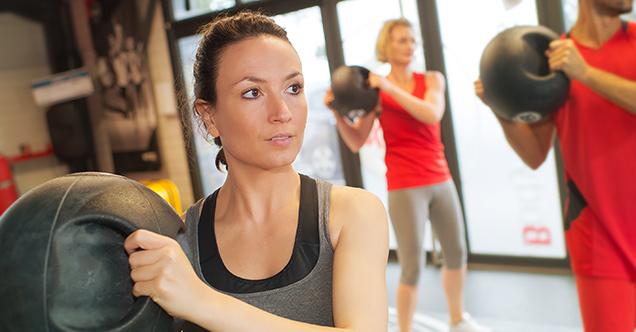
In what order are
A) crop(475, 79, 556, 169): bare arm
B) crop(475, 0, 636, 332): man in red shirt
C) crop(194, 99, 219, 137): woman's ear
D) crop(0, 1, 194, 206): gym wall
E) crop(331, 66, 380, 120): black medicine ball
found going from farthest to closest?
crop(0, 1, 194, 206): gym wall, crop(331, 66, 380, 120): black medicine ball, crop(475, 79, 556, 169): bare arm, crop(475, 0, 636, 332): man in red shirt, crop(194, 99, 219, 137): woman's ear

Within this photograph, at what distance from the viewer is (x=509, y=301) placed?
320 centimetres

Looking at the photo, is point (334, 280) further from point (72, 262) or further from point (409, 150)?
point (409, 150)

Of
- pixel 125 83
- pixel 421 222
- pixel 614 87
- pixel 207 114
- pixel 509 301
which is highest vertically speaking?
pixel 125 83

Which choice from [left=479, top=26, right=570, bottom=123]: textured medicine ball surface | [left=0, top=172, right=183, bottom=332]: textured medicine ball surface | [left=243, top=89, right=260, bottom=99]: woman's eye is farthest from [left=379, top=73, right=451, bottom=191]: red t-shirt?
[left=0, top=172, right=183, bottom=332]: textured medicine ball surface

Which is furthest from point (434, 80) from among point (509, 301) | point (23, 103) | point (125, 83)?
point (23, 103)

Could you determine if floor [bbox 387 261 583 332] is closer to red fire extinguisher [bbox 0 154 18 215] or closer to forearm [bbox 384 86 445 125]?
forearm [bbox 384 86 445 125]

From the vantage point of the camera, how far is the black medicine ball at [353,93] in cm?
274

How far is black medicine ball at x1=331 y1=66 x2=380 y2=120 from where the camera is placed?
2.74m

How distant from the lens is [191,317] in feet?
2.50

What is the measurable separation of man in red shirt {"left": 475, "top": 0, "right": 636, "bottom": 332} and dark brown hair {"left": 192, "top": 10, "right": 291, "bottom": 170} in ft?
3.57

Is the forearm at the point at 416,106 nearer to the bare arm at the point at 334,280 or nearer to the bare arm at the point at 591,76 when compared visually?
the bare arm at the point at 591,76

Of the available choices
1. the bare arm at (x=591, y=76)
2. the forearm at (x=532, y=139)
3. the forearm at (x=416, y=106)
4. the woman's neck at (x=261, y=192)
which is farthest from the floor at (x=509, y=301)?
the woman's neck at (x=261, y=192)

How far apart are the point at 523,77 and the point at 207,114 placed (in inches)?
47.4

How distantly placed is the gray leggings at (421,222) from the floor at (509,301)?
51 centimetres
